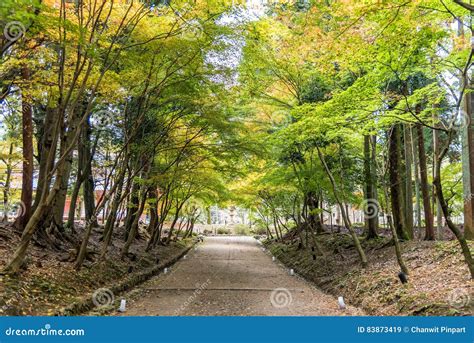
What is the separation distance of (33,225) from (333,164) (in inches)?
409

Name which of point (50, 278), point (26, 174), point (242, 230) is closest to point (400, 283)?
point (50, 278)

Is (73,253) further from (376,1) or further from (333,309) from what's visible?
(376,1)

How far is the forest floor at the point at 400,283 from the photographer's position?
6461mm

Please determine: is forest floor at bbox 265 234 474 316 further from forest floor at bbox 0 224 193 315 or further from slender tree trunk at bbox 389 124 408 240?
forest floor at bbox 0 224 193 315

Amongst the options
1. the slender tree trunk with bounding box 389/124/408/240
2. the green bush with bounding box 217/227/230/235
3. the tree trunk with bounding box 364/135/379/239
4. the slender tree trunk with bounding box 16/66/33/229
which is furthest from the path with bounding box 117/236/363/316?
the green bush with bounding box 217/227/230/235

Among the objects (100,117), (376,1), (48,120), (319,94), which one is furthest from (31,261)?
(319,94)

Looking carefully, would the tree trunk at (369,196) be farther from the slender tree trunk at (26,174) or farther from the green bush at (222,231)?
the green bush at (222,231)

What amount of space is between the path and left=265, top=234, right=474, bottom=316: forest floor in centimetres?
52

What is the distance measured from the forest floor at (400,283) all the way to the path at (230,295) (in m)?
0.52

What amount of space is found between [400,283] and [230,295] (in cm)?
398

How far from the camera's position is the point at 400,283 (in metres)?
8.29

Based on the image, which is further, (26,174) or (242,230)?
(242,230)

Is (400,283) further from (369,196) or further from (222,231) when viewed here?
(222,231)

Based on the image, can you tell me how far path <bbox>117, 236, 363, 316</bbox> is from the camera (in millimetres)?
8007
